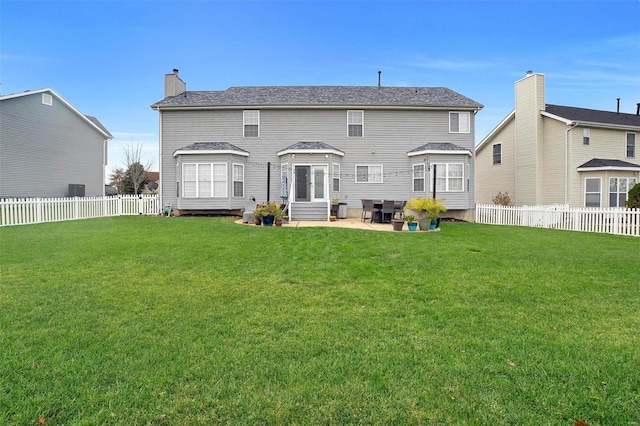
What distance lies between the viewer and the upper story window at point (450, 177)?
1698cm

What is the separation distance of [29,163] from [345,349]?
85.0ft

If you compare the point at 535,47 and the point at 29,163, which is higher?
the point at 535,47

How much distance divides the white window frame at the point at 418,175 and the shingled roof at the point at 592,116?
898 centimetres

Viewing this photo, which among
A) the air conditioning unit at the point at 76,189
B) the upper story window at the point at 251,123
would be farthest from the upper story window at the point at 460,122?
the air conditioning unit at the point at 76,189

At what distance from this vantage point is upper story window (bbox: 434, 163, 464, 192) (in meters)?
17.0

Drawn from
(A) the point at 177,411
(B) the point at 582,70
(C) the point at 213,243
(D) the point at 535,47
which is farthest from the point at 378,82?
(A) the point at 177,411

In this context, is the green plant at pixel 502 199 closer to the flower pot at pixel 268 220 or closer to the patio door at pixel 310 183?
the patio door at pixel 310 183

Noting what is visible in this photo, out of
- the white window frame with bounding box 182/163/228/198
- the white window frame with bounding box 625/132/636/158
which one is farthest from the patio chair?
the white window frame with bounding box 625/132/636/158

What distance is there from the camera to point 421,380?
2674mm

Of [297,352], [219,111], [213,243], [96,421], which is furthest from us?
[219,111]

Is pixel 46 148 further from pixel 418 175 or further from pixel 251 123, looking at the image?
pixel 418 175

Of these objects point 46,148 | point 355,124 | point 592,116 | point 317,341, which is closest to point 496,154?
point 592,116

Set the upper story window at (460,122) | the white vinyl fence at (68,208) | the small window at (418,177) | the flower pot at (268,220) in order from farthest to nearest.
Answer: the upper story window at (460,122) → the small window at (418,177) → the flower pot at (268,220) → the white vinyl fence at (68,208)

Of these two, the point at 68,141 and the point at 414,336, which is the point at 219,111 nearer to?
the point at 68,141
